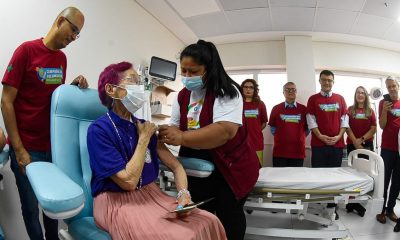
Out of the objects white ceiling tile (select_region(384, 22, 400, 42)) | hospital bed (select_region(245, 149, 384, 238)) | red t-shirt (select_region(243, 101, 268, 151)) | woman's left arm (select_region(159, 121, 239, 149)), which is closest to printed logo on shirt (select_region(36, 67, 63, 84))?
woman's left arm (select_region(159, 121, 239, 149))

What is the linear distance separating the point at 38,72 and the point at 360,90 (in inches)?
131

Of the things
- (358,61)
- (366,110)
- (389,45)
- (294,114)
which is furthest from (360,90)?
(389,45)

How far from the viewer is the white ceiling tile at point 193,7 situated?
3.13 meters

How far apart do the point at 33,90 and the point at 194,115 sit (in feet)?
2.83

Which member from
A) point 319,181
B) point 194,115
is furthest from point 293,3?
point 194,115

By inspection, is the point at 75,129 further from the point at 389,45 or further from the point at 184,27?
the point at 389,45

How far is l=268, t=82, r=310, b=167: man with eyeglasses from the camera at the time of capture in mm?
3141

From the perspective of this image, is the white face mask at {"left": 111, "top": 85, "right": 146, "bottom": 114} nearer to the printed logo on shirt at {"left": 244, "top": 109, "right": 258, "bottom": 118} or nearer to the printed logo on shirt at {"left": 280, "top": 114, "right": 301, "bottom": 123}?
the printed logo on shirt at {"left": 244, "top": 109, "right": 258, "bottom": 118}

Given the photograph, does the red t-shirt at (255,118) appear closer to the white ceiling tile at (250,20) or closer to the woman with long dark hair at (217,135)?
the white ceiling tile at (250,20)

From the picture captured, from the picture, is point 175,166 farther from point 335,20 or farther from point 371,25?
point 371,25

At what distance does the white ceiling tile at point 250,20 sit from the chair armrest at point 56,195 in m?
3.20

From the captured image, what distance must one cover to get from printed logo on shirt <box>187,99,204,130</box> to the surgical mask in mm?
310

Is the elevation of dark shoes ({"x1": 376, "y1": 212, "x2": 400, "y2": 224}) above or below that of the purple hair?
below

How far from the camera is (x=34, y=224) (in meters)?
1.34
